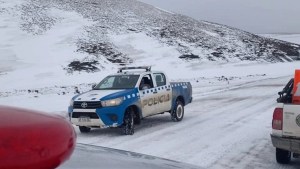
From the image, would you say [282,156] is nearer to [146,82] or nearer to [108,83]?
[146,82]

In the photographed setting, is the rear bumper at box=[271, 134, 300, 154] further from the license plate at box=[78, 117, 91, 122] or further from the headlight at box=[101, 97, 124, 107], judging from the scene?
the license plate at box=[78, 117, 91, 122]

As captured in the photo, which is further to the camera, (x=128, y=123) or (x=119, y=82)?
(x=119, y=82)

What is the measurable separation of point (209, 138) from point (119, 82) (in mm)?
3420

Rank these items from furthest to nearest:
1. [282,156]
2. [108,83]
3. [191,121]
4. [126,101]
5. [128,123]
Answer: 1. [191,121]
2. [108,83]
3. [126,101]
4. [128,123]
5. [282,156]

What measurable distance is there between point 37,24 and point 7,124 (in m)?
52.3

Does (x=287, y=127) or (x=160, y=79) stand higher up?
(x=160, y=79)

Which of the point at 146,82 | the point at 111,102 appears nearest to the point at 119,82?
the point at 146,82

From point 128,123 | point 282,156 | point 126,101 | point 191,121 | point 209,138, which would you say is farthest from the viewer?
point 191,121

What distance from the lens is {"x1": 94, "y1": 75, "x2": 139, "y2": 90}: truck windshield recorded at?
1198cm

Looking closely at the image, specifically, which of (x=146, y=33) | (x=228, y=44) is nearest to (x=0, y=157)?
→ (x=146, y=33)

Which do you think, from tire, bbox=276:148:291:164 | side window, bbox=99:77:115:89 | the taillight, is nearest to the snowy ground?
tire, bbox=276:148:291:164

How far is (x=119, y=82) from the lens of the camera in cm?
1224

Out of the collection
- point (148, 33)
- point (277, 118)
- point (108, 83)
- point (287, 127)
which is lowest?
point (287, 127)

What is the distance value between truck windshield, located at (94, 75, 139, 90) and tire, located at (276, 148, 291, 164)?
5.24m
